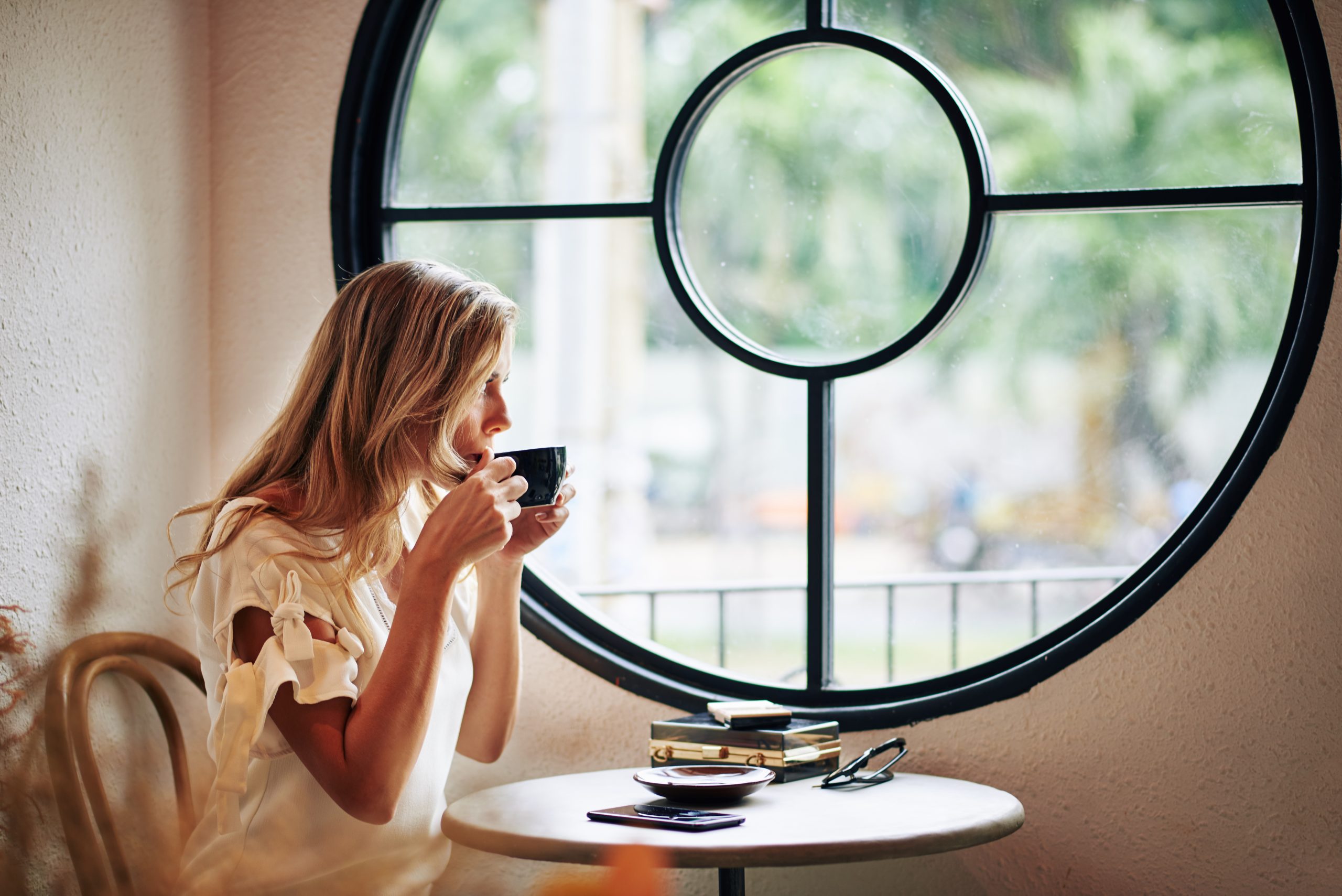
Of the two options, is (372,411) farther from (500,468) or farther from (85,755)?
(85,755)

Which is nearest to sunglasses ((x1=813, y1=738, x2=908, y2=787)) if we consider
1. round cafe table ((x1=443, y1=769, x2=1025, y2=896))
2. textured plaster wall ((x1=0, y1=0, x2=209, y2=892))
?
round cafe table ((x1=443, y1=769, x2=1025, y2=896))

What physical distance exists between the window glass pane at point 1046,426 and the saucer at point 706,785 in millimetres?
526

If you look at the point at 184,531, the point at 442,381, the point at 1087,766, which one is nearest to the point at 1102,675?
the point at 1087,766

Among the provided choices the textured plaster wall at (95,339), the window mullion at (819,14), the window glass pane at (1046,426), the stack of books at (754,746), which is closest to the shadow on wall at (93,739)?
the textured plaster wall at (95,339)

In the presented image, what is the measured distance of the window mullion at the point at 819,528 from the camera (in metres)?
1.93

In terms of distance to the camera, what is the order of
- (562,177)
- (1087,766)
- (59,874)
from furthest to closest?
(562,177), (1087,766), (59,874)

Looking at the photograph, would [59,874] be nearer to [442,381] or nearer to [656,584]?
[442,381]

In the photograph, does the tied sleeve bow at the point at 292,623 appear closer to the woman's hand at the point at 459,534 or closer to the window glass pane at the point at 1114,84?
the woman's hand at the point at 459,534

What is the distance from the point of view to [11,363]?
1.52 metres

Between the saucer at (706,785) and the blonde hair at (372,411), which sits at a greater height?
the blonde hair at (372,411)

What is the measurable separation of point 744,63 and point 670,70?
0.37 m

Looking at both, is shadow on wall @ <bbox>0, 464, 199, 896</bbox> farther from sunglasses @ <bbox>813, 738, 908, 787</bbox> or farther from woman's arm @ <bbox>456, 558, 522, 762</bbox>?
sunglasses @ <bbox>813, 738, 908, 787</bbox>

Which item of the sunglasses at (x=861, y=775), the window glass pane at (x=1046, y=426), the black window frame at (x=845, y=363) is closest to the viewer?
the sunglasses at (x=861, y=775)

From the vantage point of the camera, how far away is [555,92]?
8.66 ft
